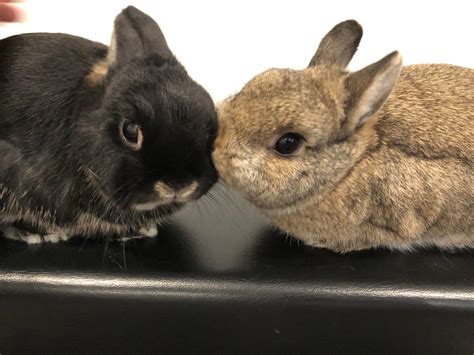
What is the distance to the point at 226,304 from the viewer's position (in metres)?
1.10

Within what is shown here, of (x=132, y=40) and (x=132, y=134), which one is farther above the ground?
(x=132, y=40)

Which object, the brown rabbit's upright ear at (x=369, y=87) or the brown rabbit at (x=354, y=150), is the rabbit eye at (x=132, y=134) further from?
the brown rabbit's upright ear at (x=369, y=87)

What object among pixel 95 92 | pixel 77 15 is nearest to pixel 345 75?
pixel 95 92

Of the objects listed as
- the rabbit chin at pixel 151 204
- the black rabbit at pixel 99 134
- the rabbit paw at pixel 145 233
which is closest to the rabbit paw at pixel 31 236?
the black rabbit at pixel 99 134

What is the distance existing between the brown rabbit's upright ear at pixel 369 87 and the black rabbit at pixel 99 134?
241 millimetres

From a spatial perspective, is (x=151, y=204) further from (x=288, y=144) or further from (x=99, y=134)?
(x=288, y=144)

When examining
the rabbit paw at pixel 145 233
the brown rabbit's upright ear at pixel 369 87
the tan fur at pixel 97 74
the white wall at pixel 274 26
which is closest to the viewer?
the brown rabbit's upright ear at pixel 369 87

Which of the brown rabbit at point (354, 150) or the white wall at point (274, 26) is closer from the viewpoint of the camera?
the brown rabbit at point (354, 150)

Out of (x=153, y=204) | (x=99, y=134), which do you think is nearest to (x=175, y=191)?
(x=153, y=204)

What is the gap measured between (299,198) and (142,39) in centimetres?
41

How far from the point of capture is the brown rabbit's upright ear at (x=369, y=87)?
0.96m

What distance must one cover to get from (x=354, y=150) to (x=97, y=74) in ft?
1.62

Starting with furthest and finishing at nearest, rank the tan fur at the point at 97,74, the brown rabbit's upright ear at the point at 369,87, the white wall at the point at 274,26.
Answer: the white wall at the point at 274,26
the tan fur at the point at 97,74
the brown rabbit's upright ear at the point at 369,87

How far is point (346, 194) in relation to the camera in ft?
3.64
